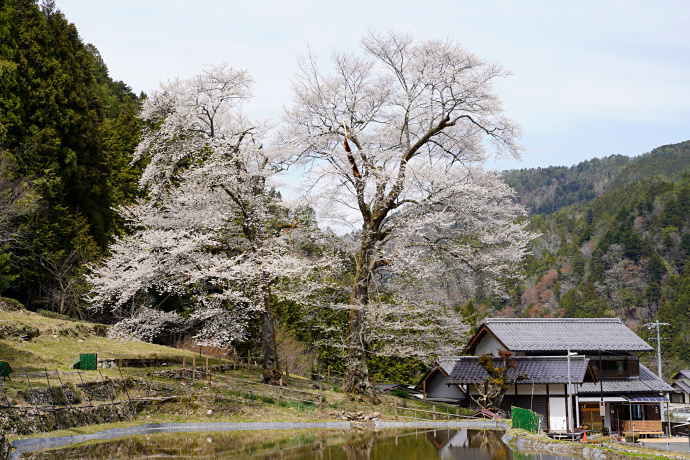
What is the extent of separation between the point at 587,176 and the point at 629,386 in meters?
151

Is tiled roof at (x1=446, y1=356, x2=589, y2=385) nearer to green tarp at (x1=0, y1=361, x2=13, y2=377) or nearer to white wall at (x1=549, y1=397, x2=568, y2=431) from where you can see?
white wall at (x1=549, y1=397, x2=568, y2=431)

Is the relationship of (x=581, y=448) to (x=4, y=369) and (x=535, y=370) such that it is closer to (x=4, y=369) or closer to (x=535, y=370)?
(x=535, y=370)

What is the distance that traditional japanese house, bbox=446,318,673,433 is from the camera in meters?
27.9

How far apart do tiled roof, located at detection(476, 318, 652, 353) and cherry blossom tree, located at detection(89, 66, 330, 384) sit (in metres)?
12.1

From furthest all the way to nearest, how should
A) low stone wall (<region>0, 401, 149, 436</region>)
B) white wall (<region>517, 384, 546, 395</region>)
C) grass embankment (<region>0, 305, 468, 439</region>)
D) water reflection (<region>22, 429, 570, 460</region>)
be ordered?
white wall (<region>517, 384, 546, 395</region>) < grass embankment (<region>0, 305, 468, 439</region>) < water reflection (<region>22, 429, 570, 460</region>) < low stone wall (<region>0, 401, 149, 436</region>)

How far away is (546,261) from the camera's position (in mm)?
100125

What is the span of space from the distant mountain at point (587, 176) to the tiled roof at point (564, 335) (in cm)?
11395

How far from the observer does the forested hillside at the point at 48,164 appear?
1035 inches

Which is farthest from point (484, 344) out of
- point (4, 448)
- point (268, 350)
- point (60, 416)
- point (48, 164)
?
point (4, 448)

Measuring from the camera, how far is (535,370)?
28.2 meters

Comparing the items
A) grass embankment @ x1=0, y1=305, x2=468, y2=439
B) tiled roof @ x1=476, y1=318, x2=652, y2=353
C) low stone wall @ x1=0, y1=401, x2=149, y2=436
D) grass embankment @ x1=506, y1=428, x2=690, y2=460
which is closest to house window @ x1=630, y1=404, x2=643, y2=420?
tiled roof @ x1=476, y1=318, x2=652, y2=353

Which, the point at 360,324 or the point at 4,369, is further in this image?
the point at 360,324

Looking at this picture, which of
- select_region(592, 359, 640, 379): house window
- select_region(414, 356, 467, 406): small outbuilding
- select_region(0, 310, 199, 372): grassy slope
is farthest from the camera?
select_region(414, 356, 467, 406): small outbuilding

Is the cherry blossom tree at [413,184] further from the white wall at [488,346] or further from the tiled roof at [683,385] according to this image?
the tiled roof at [683,385]
